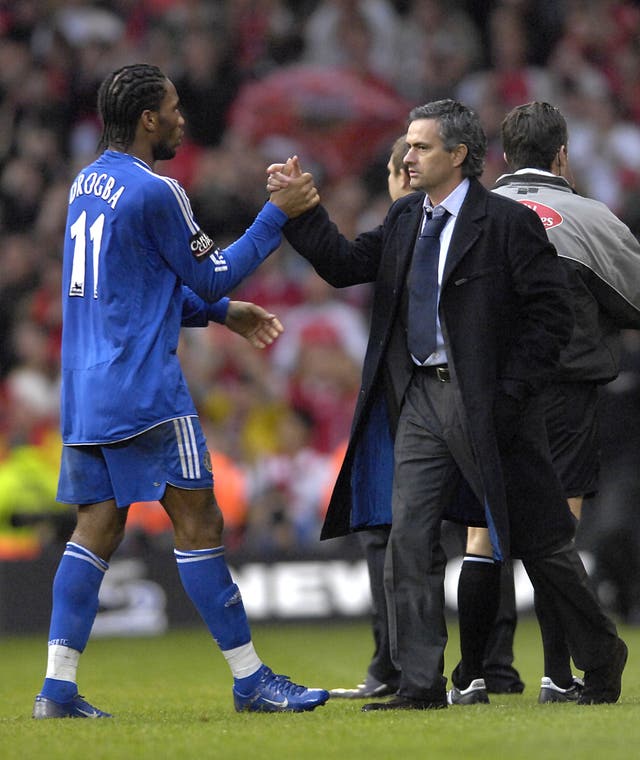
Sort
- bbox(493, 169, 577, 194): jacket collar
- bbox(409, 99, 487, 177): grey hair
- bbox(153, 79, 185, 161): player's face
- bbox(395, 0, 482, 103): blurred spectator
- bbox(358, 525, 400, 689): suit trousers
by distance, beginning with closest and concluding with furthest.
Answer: bbox(153, 79, 185, 161): player's face < bbox(409, 99, 487, 177): grey hair < bbox(493, 169, 577, 194): jacket collar < bbox(358, 525, 400, 689): suit trousers < bbox(395, 0, 482, 103): blurred spectator

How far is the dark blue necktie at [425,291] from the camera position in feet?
19.9

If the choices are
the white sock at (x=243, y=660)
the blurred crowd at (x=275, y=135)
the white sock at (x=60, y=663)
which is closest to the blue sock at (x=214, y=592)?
the white sock at (x=243, y=660)

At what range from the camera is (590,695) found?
624 cm

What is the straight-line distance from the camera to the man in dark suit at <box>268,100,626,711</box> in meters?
5.98

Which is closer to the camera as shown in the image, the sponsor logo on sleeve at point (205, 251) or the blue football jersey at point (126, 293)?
the blue football jersey at point (126, 293)

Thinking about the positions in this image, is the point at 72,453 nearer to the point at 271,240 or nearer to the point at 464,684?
the point at 271,240

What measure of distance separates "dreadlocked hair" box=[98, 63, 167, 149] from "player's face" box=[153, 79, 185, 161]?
3cm

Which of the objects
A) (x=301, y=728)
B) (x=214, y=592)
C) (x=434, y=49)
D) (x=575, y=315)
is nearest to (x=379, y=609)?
(x=214, y=592)

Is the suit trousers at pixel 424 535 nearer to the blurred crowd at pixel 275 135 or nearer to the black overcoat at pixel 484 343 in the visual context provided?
the black overcoat at pixel 484 343

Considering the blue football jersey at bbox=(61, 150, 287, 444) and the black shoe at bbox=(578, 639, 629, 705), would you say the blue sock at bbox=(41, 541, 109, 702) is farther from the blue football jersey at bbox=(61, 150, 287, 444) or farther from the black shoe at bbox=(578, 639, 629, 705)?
the black shoe at bbox=(578, 639, 629, 705)

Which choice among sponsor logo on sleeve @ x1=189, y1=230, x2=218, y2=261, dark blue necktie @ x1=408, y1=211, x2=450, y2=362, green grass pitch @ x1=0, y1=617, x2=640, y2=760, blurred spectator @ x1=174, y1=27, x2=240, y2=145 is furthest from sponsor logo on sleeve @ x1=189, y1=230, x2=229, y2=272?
blurred spectator @ x1=174, y1=27, x2=240, y2=145

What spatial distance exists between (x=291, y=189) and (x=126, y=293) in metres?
→ 0.79

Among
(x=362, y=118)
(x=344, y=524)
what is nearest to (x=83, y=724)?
(x=344, y=524)

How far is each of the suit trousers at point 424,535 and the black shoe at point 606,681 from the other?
1.85 ft
